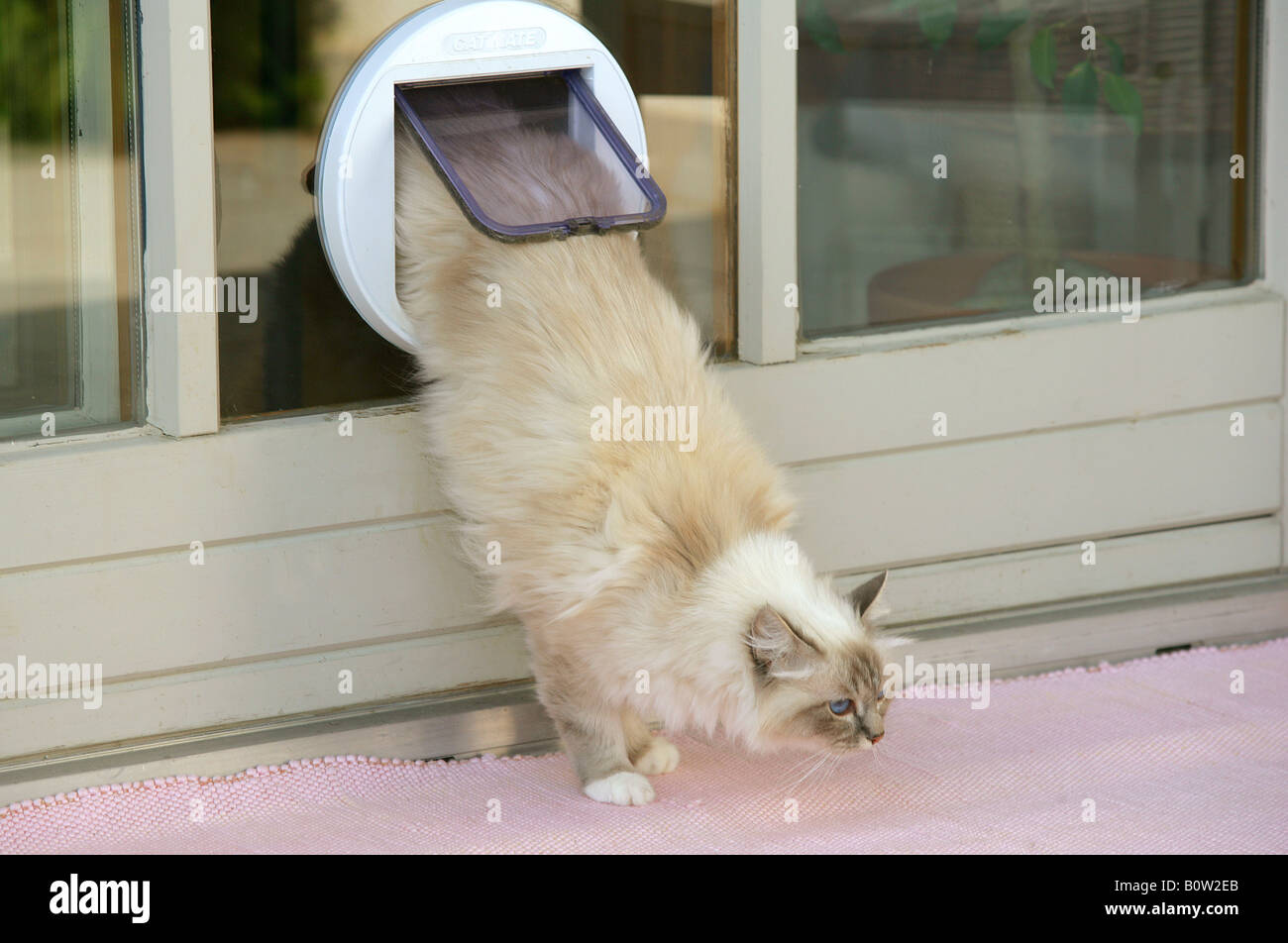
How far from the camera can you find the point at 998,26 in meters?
2.94

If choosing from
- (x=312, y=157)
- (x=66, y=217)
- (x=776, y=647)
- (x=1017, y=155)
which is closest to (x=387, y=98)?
(x=312, y=157)

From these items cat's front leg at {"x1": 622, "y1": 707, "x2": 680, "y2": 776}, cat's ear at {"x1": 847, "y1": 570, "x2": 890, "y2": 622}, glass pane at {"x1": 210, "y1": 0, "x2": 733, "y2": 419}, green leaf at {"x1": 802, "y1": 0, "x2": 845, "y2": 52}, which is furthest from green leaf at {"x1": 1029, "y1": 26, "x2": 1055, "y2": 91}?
cat's front leg at {"x1": 622, "y1": 707, "x2": 680, "y2": 776}

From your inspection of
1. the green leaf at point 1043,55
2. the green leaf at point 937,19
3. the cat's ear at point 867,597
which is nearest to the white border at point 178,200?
the cat's ear at point 867,597

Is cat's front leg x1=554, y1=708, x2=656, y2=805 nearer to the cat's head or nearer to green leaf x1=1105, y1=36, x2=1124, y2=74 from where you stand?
the cat's head

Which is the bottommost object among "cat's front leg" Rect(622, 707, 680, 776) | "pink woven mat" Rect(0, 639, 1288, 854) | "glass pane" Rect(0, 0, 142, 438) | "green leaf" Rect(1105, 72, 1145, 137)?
"pink woven mat" Rect(0, 639, 1288, 854)

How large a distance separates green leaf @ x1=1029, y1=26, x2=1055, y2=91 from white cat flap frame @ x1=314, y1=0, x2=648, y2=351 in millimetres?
1029

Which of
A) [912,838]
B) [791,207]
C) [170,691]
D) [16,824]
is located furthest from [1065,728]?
[16,824]

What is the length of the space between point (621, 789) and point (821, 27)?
1484mm

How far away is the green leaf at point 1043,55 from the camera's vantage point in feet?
9.78

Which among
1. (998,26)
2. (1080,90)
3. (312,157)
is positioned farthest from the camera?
(1080,90)

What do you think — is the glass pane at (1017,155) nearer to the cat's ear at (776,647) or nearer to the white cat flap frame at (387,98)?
the white cat flap frame at (387,98)

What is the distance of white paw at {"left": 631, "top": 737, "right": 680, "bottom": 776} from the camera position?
260 centimetres

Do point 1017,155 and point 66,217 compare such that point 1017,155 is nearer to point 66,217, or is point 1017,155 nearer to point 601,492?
point 601,492

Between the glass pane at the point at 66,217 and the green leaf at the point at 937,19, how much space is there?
4.90 feet
